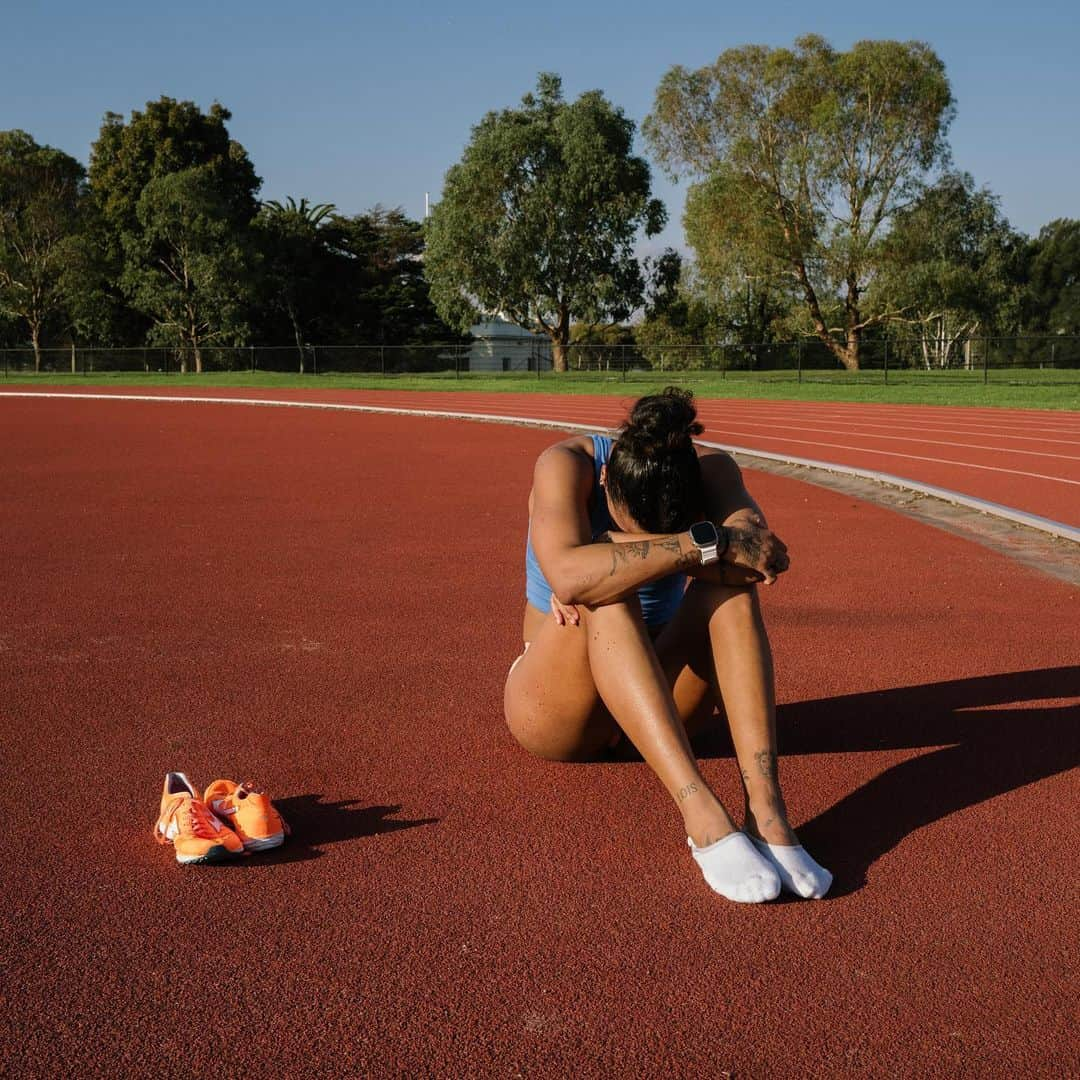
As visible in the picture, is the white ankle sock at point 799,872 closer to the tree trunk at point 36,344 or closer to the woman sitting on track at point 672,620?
the woman sitting on track at point 672,620

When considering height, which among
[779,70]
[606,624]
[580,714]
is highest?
[779,70]

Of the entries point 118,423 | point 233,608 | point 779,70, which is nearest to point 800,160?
point 779,70

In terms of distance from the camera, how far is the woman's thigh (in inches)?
134

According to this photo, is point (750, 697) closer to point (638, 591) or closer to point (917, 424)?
point (638, 591)

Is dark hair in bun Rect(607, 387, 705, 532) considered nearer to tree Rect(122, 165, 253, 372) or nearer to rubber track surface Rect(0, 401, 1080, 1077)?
rubber track surface Rect(0, 401, 1080, 1077)

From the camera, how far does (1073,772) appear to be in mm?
3832

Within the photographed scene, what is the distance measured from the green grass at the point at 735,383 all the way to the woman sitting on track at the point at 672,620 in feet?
67.3

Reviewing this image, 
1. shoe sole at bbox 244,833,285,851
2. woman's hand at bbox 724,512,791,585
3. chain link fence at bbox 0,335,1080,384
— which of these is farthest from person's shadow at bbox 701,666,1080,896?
chain link fence at bbox 0,335,1080,384

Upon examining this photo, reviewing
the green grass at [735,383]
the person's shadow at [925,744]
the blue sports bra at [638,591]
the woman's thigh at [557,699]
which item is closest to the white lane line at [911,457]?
the person's shadow at [925,744]

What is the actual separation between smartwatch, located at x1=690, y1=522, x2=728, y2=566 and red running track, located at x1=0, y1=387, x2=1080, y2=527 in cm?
665

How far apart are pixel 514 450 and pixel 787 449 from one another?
3406mm

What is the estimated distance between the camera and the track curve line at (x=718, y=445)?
8.55 m

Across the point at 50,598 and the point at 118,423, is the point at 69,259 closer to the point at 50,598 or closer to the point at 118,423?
the point at 118,423

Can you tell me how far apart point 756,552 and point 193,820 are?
Answer: 163 centimetres
